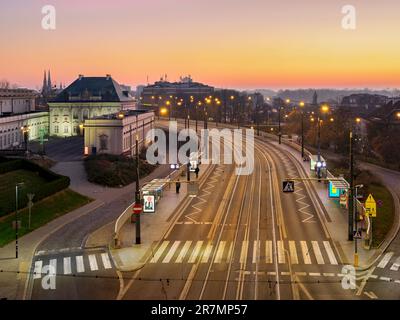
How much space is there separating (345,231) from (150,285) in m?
17.5

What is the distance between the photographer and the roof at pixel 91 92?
10331 cm

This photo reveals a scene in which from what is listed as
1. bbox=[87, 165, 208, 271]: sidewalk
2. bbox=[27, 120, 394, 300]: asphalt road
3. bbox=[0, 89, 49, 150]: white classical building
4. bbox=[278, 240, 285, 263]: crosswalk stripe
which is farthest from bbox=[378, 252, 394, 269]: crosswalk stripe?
bbox=[0, 89, 49, 150]: white classical building

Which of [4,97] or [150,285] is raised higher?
[4,97]

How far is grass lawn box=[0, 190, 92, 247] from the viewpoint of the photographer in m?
38.8

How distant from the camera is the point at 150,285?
2803 cm

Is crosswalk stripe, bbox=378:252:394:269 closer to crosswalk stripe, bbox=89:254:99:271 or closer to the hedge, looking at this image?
crosswalk stripe, bbox=89:254:99:271

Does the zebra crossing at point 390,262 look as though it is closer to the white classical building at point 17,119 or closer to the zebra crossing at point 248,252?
the zebra crossing at point 248,252

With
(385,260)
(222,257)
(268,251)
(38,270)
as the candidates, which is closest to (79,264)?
(38,270)

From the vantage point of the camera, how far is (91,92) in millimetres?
104812

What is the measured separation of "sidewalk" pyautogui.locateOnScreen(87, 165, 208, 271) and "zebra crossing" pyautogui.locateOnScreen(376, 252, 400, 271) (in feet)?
45.4
